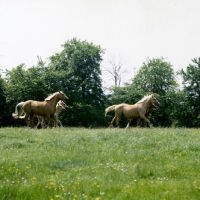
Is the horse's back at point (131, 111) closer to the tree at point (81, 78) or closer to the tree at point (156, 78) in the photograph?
the tree at point (81, 78)

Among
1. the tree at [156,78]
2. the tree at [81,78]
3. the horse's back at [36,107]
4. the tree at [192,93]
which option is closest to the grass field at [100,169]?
the horse's back at [36,107]

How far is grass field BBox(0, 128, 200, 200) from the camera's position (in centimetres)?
751

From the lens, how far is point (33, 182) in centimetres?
823

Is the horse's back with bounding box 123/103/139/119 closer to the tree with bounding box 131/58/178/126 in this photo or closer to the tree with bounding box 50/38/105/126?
the tree with bounding box 50/38/105/126


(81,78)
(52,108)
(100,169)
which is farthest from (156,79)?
(100,169)

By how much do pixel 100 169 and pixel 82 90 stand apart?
38857mm

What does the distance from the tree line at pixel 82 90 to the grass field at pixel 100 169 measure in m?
27.4

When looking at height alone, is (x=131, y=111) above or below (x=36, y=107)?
above

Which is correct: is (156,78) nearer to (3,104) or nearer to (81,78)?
(81,78)

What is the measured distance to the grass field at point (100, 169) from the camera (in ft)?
24.6

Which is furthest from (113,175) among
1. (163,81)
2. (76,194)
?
(163,81)

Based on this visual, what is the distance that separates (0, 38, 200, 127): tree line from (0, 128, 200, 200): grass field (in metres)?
27.4

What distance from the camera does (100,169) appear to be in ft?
31.6

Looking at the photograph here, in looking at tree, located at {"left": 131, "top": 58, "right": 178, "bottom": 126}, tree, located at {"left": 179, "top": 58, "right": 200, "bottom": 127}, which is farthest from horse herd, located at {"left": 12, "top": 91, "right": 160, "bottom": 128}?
tree, located at {"left": 131, "top": 58, "right": 178, "bottom": 126}
